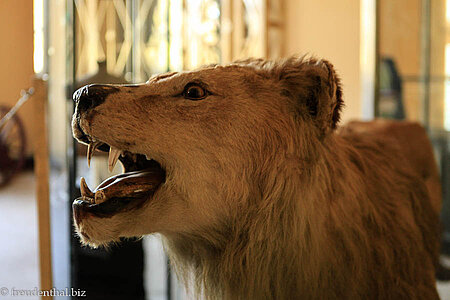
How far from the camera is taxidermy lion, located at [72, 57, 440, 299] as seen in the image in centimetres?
118

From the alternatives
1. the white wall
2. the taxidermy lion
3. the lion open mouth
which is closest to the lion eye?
the taxidermy lion

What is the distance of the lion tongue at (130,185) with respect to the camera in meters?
1.17

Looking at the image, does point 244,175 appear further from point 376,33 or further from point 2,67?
point 376,33

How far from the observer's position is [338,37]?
5.07m

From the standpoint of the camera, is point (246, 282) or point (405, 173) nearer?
point (246, 282)

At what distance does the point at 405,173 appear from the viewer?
1.73 metres

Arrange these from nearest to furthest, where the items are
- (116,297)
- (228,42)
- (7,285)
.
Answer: (7,285) < (116,297) < (228,42)

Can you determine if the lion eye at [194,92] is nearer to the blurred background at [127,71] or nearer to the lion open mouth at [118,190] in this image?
the lion open mouth at [118,190]

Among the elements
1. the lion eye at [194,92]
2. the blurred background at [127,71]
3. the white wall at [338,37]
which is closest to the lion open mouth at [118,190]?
the lion eye at [194,92]

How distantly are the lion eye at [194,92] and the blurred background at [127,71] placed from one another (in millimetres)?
756

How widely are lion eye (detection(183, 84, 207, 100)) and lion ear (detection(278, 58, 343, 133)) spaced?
0.22 meters

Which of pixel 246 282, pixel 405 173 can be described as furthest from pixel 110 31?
pixel 246 282

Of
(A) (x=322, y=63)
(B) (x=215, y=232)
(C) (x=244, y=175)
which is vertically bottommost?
(B) (x=215, y=232)

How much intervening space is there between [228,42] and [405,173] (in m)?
4.73
